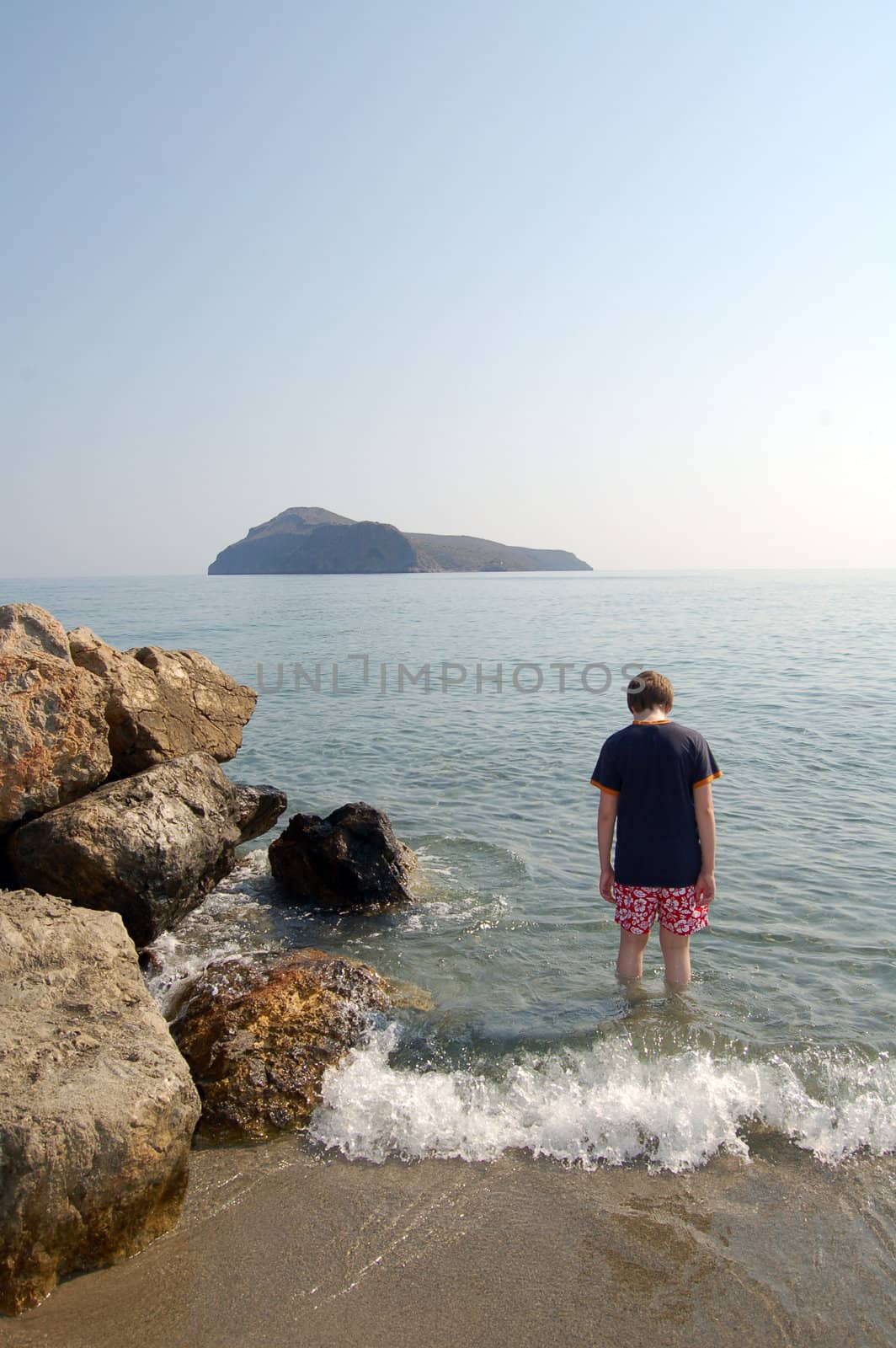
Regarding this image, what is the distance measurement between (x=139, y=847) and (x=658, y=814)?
12.2ft

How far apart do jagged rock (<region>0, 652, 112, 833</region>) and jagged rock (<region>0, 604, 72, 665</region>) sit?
518mm

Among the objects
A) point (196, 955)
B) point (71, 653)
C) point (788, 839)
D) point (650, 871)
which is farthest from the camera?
point (788, 839)

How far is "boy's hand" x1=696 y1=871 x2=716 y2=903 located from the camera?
5.43 meters

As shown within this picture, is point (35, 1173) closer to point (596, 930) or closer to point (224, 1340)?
point (224, 1340)

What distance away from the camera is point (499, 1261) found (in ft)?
12.0

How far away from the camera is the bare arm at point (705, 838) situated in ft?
17.4

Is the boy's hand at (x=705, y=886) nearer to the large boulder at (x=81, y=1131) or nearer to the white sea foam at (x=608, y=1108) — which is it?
the white sea foam at (x=608, y=1108)

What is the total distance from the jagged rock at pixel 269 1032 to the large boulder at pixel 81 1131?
617 millimetres

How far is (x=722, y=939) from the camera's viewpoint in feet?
23.7

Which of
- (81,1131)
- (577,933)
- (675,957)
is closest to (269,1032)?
(81,1131)

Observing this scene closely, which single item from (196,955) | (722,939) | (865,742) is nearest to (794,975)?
(722,939)

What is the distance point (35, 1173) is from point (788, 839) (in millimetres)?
8263

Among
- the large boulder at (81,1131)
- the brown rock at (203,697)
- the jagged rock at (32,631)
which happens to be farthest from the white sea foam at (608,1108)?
the brown rock at (203,697)

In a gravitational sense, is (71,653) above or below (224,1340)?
above
